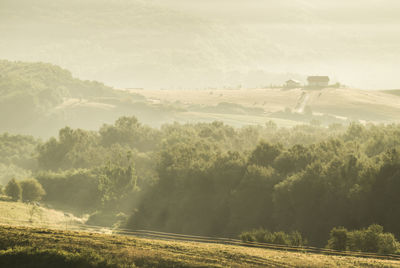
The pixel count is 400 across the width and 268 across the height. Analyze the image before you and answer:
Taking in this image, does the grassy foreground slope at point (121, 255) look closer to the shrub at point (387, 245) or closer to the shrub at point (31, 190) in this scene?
the shrub at point (387, 245)

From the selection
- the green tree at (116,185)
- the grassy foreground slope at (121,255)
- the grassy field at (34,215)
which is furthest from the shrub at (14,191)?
the grassy foreground slope at (121,255)

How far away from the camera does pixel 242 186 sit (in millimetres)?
84812

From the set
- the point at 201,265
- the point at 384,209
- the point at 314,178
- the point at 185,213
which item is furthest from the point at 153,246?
the point at 185,213

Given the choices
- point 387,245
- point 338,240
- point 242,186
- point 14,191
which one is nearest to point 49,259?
point 387,245

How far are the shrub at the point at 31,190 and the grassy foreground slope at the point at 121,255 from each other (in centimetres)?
7582

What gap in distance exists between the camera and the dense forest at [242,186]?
68875 mm

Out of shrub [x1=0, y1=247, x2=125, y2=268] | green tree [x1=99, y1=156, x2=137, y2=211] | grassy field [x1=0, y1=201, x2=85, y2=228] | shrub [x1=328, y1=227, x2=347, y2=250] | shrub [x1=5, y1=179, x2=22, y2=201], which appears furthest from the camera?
green tree [x1=99, y1=156, x2=137, y2=211]

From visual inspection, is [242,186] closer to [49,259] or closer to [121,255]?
[121,255]

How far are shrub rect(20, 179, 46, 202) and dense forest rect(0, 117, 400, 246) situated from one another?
4.65 m

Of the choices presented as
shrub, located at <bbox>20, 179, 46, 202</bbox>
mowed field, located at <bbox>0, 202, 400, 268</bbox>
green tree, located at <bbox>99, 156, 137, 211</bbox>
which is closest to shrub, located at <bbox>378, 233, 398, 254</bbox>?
mowed field, located at <bbox>0, 202, 400, 268</bbox>

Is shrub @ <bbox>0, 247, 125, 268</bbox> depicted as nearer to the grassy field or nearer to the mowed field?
the mowed field

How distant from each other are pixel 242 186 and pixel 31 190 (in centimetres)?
4648

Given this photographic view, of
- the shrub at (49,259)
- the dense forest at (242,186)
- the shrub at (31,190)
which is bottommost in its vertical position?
the shrub at (31,190)

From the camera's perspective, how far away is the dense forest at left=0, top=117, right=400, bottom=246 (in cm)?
6888
